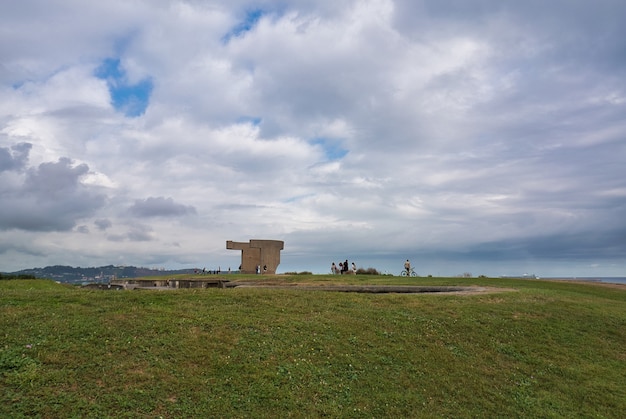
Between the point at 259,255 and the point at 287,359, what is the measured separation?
126ft

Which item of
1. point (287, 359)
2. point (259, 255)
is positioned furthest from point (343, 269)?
point (287, 359)

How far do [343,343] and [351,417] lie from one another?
10.8 ft

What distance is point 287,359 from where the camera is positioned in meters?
11.5

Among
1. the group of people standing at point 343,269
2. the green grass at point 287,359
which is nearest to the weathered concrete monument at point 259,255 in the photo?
the group of people standing at point 343,269

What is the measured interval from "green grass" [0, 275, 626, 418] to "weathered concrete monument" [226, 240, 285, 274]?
31070 millimetres

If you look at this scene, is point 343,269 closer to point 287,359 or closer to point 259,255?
point 259,255

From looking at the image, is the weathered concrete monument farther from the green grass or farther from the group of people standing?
the green grass

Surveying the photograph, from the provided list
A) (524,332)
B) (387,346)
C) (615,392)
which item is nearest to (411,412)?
(387,346)

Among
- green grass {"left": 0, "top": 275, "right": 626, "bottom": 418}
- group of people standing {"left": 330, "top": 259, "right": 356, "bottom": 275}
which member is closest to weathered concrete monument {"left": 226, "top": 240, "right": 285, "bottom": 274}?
group of people standing {"left": 330, "top": 259, "right": 356, "bottom": 275}

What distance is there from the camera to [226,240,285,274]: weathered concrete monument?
48969 mm

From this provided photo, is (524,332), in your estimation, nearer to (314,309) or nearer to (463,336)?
(463,336)

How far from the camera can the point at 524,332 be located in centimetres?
1623

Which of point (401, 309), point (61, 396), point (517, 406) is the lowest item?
point (517, 406)

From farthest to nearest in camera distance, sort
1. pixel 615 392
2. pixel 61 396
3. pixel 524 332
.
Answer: pixel 524 332, pixel 615 392, pixel 61 396
